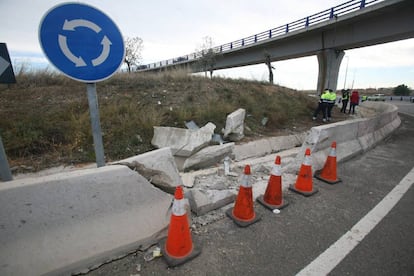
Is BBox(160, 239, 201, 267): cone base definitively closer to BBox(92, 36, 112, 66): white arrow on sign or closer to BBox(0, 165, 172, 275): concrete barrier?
BBox(0, 165, 172, 275): concrete barrier

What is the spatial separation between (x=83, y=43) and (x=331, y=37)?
23.1 meters

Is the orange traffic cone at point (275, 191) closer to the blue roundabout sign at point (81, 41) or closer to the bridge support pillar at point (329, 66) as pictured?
the blue roundabout sign at point (81, 41)

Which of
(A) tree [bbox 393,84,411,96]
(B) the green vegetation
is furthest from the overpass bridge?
(A) tree [bbox 393,84,411,96]

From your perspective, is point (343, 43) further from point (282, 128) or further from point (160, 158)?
point (160, 158)

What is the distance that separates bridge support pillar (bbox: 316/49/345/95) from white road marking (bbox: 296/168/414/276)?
2096 cm

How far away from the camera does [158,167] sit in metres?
Answer: 2.23

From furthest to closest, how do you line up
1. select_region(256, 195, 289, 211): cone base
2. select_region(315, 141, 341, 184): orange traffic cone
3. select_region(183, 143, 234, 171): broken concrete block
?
select_region(183, 143, 234, 171): broken concrete block, select_region(315, 141, 341, 184): orange traffic cone, select_region(256, 195, 289, 211): cone base

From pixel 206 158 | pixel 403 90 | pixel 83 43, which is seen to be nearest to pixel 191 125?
pixel 206 158

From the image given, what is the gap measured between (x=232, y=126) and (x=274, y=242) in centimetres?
409

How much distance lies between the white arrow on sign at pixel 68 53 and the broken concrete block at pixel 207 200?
6.81 feet

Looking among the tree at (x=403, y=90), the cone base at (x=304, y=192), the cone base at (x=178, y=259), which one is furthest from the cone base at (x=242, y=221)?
the tree at (x=403, y=90)

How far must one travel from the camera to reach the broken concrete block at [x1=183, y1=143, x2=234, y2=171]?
4.33m

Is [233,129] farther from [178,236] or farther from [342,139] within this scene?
[178,236]

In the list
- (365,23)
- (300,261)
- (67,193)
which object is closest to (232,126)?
(300,261)
